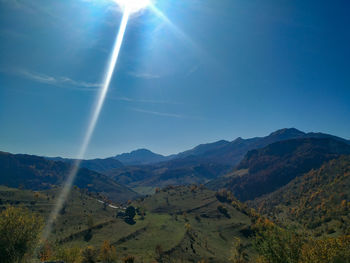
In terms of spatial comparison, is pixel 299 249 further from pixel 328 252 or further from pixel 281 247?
pixel 328 252

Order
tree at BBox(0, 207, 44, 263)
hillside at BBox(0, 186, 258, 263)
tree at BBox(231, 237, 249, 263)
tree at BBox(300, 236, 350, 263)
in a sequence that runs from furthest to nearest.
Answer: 1. hillside at BBox(0, 186, 258, 263)
2. tree at BBox(231, 237, 249, 263)
3. tree at BBox(0, 207, 44, 263)
4. tree at BBox(300, 236, 350, 263)

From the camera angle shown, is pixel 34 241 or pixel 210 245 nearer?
pixel 34 241

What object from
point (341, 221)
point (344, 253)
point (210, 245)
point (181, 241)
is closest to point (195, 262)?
point (181, 241)

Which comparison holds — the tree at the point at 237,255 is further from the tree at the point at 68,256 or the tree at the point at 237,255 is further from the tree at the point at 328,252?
the tree at the point at 68,256

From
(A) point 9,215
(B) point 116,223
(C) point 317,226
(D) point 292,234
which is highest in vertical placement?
(A) point 9,215

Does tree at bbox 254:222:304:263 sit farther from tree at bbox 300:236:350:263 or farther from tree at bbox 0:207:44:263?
tree at bbox 0:207:44:263

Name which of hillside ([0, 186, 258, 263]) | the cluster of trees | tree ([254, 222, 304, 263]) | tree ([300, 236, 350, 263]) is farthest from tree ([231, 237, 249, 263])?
tree ([300, 236, 350, 263])

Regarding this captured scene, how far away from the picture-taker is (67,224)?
137000 millimetres

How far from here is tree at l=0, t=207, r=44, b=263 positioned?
33.5m

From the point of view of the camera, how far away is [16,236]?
3544 cm

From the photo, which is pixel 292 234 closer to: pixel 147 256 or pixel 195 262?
pixel 195 262

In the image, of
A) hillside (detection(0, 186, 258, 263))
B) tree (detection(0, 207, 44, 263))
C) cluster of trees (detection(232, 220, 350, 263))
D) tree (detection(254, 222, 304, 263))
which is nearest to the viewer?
cluster of trees (detection(232, 220, 350, 263))

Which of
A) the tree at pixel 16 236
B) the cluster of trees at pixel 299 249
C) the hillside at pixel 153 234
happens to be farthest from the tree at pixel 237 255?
the tree at pixel 16 236

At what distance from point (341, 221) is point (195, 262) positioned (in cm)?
13509
